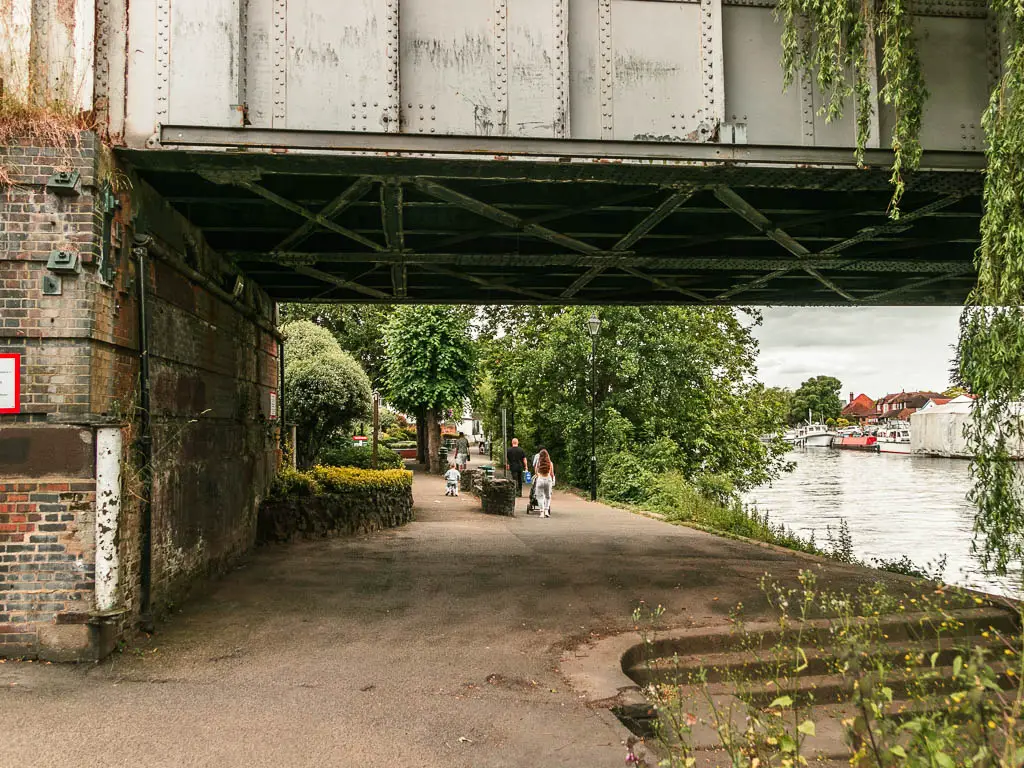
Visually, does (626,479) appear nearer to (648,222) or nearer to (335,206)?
(648,222)

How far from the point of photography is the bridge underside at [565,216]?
22.8 feet

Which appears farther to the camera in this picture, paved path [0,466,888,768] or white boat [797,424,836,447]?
white boat [797,424,836,447]

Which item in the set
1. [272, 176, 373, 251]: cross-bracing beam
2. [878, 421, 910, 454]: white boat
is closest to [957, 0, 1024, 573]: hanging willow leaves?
[272, 176, 373, 251]: cross-bracing beam

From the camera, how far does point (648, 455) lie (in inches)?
992

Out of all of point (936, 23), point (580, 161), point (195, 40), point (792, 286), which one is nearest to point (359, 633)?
point (580, 161)

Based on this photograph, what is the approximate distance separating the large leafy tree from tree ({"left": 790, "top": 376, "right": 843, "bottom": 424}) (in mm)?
155960

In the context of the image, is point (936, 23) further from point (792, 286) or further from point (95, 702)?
point (95, 702)

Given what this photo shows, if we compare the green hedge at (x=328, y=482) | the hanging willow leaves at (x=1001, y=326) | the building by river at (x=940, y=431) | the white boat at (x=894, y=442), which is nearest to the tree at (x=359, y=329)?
the green hedge at (x=328, y=482)

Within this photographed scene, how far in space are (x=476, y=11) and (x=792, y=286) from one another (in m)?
8.79

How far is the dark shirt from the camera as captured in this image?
73.1ft

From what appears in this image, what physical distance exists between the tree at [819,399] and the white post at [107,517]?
179801 mm

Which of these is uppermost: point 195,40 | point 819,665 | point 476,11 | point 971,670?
point 476,11

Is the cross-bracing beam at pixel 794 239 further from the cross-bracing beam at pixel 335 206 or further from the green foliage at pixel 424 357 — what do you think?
the green foliage at pixel 424 357

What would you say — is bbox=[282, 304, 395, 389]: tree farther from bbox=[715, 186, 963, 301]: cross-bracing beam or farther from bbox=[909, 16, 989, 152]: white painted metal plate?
bbox=[909, 16, 989, 152]: white painted metal plate
